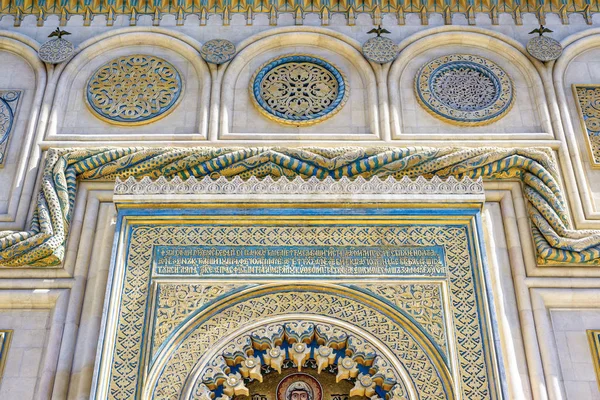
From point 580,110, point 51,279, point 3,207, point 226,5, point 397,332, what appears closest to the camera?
point 397,332

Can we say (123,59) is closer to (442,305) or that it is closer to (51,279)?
(51,279)

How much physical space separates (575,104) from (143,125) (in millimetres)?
3212

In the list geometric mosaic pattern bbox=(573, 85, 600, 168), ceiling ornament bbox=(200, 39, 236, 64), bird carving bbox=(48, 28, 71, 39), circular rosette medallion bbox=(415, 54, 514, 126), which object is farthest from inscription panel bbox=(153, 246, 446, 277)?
bird carving bbox=(48, 28, 71, 39)

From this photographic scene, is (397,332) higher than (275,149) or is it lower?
lower

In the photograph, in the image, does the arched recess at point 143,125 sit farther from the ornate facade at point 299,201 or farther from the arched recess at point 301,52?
the arched recess at point 301,52

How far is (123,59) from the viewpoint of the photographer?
6414 mm

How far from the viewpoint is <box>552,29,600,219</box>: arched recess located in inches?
222

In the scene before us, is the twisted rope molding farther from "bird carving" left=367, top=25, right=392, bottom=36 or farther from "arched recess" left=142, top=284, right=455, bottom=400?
"bird carving" left=367, top=25, right=392, bottom=36

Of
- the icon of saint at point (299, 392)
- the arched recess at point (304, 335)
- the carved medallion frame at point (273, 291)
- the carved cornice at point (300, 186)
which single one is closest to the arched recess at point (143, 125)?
the carved cornice at point (300, 186)

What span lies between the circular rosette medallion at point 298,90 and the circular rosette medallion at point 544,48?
149cm

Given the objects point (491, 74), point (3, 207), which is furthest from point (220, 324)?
point (491, 74)

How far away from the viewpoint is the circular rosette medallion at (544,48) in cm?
630

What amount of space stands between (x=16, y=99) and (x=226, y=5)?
71.3 inches

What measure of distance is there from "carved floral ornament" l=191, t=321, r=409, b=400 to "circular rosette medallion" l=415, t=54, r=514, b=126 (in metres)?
2.03
